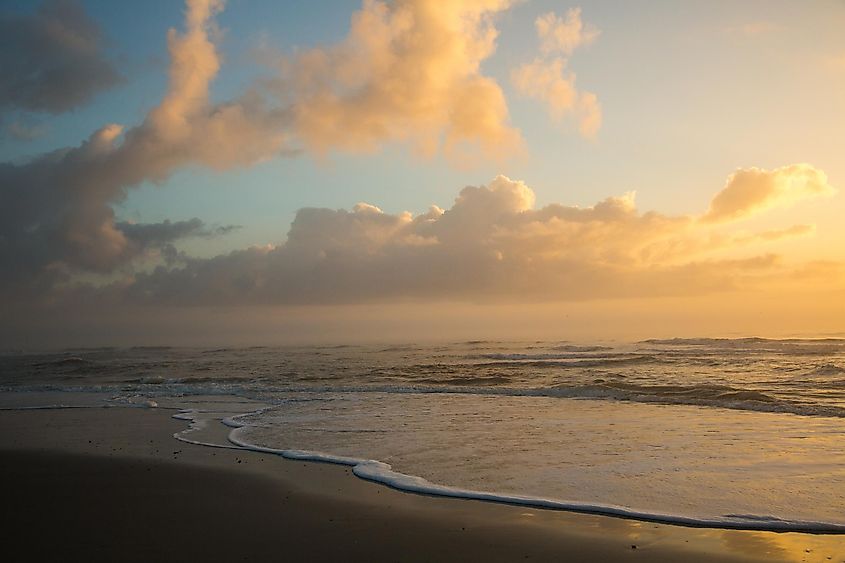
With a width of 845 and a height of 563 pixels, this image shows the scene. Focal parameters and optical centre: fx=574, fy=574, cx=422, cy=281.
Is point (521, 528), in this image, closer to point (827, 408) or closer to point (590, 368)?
point (827, 408)

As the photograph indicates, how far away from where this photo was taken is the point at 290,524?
7434mm

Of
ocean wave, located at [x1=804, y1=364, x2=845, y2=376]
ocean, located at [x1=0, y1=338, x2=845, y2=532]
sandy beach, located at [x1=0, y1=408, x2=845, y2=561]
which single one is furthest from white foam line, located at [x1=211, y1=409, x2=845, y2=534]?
ocean wave, located at [x1=804, y1=364, x2=845, y2=376]

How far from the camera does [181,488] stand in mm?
9398

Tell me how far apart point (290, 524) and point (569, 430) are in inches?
344

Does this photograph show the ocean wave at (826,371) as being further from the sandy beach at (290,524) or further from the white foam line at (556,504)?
the sandy beach at (290,524)

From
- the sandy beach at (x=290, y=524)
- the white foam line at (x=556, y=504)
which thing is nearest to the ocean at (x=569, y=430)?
the white foam line at (x=556, y=504)

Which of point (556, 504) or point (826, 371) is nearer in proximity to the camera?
point (556, 504)

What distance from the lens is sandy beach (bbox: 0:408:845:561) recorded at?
6328 millimetres

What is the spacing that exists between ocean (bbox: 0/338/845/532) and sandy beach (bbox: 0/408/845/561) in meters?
0.58

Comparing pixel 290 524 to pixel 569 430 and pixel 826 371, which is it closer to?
pixel 569 430

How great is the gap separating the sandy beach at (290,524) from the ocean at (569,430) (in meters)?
0.58

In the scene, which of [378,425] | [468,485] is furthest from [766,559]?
[378,425]

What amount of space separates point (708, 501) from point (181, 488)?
8057 millimetres

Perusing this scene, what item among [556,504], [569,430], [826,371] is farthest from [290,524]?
[826,371]
